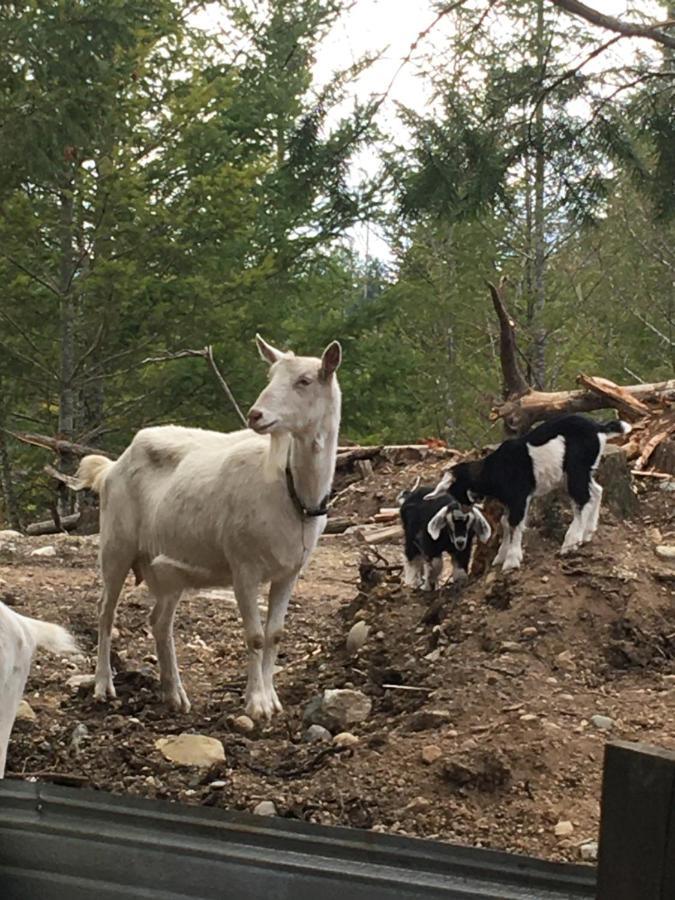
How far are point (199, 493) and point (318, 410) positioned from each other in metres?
0.59

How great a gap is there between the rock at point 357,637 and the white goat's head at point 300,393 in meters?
1.08

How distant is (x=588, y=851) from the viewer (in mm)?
2387

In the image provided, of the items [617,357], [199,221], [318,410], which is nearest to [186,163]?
[199,221]

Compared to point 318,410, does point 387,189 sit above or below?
above

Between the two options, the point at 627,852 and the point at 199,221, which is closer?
the point at 627,852

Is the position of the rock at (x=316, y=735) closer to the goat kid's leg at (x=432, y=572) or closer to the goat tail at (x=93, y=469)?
the goat kid's leg at (x=432, y=572)

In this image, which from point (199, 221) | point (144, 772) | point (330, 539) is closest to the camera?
point (144, 772)

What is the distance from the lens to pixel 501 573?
13.9ft

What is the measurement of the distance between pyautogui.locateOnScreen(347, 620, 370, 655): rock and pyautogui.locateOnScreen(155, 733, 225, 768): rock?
101 cm

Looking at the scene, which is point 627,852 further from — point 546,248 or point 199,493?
point 546,248

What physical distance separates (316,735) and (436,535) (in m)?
1.17

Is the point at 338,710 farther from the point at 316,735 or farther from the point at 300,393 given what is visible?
the point at 300,393

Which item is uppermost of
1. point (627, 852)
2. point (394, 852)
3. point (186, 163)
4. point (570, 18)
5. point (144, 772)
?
point (186, 163)

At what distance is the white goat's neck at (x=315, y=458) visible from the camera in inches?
140
